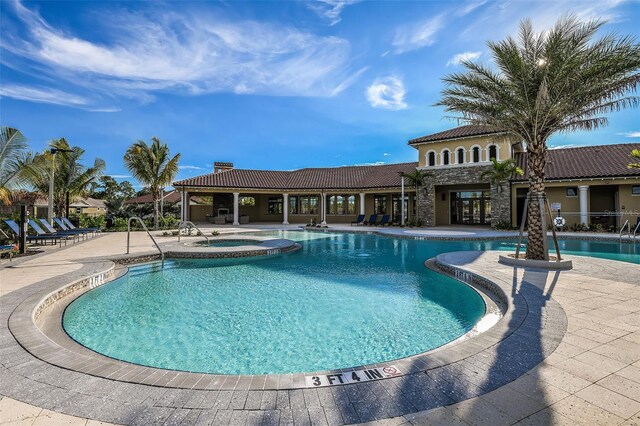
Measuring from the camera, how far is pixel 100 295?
6.66 m

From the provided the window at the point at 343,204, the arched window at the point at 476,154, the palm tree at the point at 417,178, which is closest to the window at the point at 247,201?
the window at the point at 343,204

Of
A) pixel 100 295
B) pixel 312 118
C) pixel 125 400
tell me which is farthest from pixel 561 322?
pixel 312 118

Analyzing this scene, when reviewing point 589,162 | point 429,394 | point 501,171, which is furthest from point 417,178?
point 429,394

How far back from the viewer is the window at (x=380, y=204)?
2819 centimetres

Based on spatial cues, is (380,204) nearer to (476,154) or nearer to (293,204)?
(293,204)

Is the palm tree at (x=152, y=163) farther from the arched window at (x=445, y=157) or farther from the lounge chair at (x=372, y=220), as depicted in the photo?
the arched window at (x=445, y=157)

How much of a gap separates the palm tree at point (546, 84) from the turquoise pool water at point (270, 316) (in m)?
4.63

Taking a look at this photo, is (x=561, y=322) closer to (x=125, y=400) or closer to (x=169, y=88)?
(x=125, y=400)

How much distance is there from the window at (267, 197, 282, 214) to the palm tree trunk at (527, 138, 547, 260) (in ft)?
81.1

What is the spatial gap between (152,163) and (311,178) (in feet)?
46.5

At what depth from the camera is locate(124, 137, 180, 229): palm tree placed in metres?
21.9

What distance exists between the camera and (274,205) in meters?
31.8

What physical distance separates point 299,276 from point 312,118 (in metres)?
18.7

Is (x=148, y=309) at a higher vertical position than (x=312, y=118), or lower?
lower
